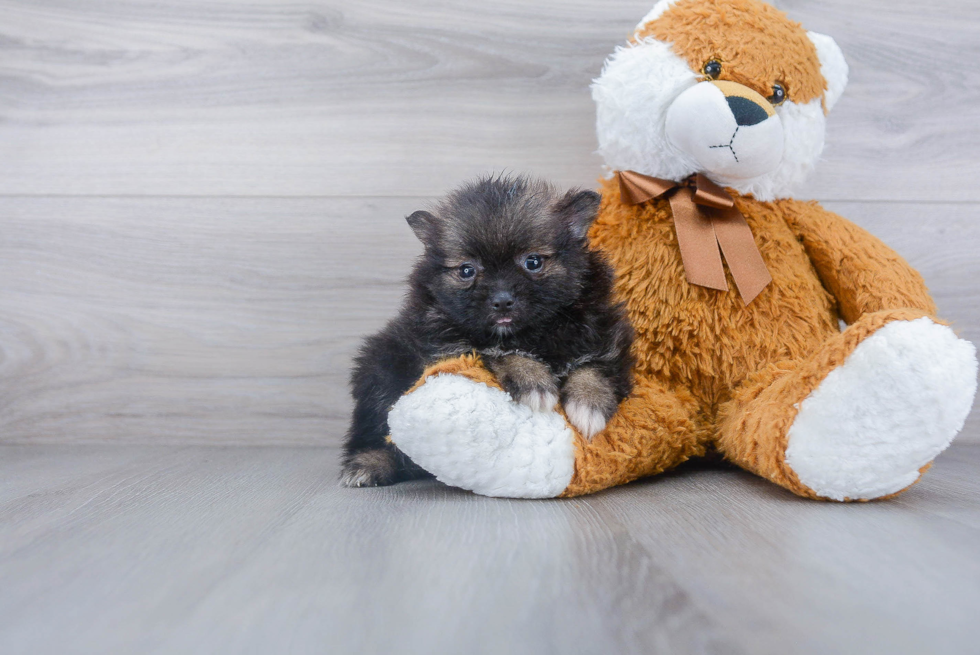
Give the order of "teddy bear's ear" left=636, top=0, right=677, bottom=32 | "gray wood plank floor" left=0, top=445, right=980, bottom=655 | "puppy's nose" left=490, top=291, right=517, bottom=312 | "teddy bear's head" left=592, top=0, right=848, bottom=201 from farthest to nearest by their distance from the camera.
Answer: "teddy bear's ear" left=636, top=0, right=677, bottom=32 < "teddy bear's head" left=592, top=0, right=848, bottom=201 < "puppy's nose" left=490, top=291, right=517, bottom=312 < "gray wood plank floor" left=0, top=445, right=980, bottom=655

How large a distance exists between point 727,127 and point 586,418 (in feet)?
1.92

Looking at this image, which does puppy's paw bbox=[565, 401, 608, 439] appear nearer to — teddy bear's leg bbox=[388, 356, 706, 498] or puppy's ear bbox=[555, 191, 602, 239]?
teddy bear's leg bbox=[388, 356, 706, 498]

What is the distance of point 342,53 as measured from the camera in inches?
72.4

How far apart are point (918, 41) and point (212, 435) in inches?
84.8

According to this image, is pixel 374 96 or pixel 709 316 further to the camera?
pixel 374 96

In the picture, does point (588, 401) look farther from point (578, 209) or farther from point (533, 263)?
point (578, 209)

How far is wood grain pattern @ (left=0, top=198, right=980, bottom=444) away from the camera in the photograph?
6.05 feet

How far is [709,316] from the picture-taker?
134cm

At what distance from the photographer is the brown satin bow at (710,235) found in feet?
4.36

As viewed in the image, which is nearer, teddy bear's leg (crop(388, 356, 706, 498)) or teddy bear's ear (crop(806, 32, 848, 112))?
teddy bear's leg (crop(388, 356, 706, 498))

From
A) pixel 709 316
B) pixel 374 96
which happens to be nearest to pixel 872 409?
pixel 709 316

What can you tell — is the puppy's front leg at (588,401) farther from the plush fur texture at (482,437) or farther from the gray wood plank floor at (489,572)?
the gray wood plank floor at (489,572)

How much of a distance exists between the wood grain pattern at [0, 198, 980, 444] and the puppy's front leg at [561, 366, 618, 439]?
757mm

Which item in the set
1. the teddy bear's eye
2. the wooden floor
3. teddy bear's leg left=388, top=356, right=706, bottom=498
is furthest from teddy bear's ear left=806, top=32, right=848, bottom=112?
teddy bear's leg left=388, top=356, right=706, bottom=498
